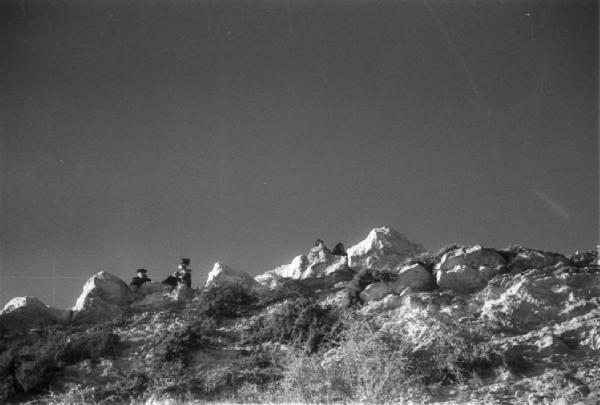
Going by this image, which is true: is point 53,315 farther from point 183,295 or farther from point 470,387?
point 470,387

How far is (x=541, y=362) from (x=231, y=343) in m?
11.9

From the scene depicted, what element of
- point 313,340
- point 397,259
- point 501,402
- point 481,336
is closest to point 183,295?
point 313,340

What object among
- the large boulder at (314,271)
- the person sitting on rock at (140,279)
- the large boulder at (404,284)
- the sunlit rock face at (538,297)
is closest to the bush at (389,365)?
the sunlit rock face at (538,297)

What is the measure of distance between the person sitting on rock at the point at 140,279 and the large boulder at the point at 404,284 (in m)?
14.0

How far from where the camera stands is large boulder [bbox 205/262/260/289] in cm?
2902

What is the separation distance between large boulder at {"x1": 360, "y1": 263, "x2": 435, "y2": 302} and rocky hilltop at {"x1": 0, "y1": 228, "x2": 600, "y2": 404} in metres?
0.07

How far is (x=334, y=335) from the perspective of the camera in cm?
2053

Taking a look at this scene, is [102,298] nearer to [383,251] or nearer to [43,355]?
[43,355]

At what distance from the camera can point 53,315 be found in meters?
27.5

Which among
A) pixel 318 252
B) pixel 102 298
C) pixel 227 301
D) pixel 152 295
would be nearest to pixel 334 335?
pixel 227 301

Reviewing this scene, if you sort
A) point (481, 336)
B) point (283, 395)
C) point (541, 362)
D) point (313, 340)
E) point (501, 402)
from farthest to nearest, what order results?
point (313, 340) → point (481, 336) → point (541, 362) → point (283, 395) → point (501, 402)

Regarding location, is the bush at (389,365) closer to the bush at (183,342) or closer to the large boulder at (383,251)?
the bush at (183,342)

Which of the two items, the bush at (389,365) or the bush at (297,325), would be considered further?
the bush at (297,325)

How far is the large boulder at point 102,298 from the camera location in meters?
27.0
